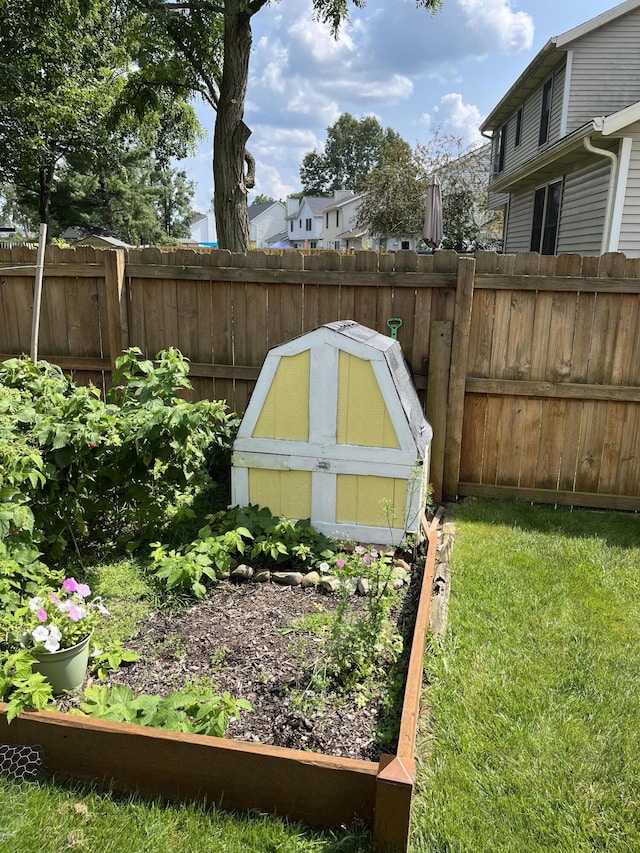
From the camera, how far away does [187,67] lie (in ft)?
40.7

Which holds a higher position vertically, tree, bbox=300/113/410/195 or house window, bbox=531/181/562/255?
tree, bbox=300/113/410/195

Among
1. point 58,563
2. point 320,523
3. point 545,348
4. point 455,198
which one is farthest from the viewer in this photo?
point 455,198

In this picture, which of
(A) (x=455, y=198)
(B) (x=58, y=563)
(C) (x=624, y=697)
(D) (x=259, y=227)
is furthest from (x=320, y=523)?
(D) (x=259, y=227)

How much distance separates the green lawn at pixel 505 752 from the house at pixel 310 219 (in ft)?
150

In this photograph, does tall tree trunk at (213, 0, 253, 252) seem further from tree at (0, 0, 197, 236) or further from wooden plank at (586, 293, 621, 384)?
wooden plank at (586, 293, 621, 384)

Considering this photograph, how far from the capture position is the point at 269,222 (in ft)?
210

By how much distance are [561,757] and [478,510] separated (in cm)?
243

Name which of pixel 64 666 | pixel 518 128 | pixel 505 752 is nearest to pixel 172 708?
pixel 64 666

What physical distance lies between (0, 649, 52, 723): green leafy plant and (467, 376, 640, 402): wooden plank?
3437mm

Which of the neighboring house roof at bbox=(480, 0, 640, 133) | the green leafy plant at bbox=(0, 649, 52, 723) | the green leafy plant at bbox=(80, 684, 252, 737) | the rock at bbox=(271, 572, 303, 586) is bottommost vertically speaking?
the rock at bbox=(271, 572, 303, 586)

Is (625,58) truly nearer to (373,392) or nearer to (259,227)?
(373,392)

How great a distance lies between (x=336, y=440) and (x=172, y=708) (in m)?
1.78

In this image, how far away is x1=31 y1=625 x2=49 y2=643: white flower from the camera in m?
2.13

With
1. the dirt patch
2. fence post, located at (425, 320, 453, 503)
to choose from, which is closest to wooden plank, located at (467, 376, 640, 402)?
fence post, located at (425, 320, 453, 503)
